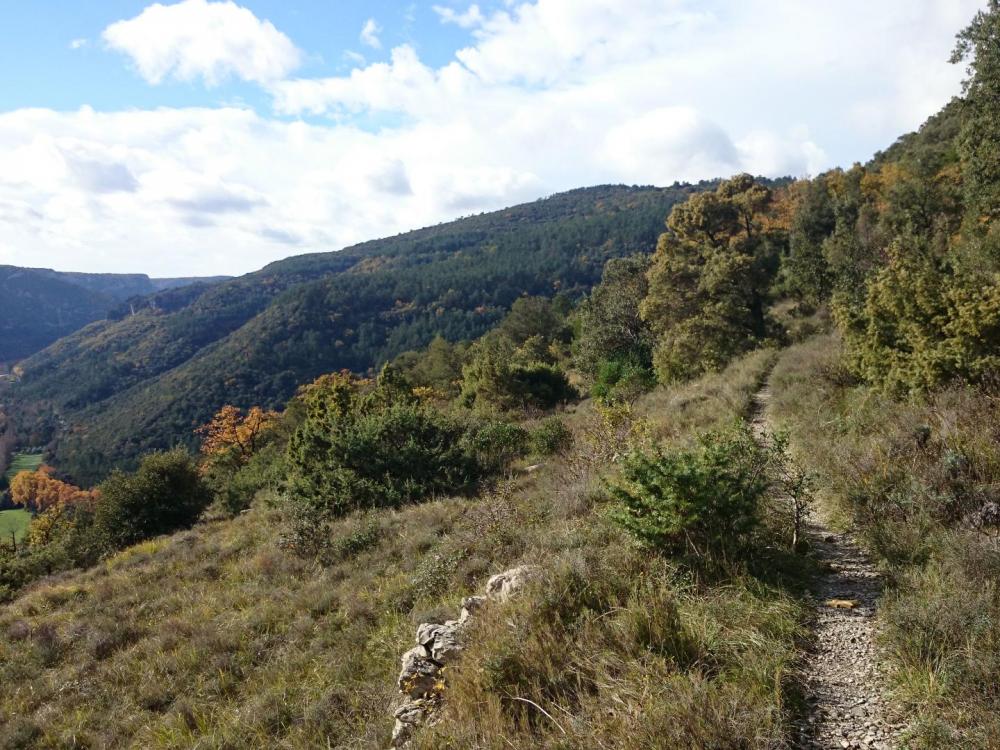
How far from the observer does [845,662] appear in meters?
3.70

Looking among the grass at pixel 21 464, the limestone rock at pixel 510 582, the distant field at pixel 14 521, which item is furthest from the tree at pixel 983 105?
the grass at pixel 21 464

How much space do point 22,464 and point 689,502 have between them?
14230cm

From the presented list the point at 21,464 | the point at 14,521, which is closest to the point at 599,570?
the point at 14,521

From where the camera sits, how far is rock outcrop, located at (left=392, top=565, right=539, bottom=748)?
13.5 ft

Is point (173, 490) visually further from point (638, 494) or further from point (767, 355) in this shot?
point (767, 355)

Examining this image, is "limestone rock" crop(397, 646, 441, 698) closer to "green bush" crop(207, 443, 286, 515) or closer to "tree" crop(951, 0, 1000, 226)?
"green bush" crop(207, 443, 286, 515)

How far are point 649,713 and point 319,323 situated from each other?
132 meters

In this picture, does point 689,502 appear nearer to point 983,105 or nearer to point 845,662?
point 845,662

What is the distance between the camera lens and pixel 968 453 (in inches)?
225

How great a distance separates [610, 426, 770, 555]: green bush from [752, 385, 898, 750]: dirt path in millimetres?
847

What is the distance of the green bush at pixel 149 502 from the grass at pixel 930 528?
1893 cm

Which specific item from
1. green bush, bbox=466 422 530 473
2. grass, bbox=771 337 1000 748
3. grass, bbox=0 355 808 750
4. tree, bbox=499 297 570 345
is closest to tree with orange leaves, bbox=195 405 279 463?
tree, bbox=499 297 570 345

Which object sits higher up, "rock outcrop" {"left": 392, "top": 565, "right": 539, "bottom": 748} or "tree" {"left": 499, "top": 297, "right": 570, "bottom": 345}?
"tree" {"left": 499, "top": 297, "right": 570, "bottom": 345}

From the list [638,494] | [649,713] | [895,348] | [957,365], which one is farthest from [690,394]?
[649,713]
